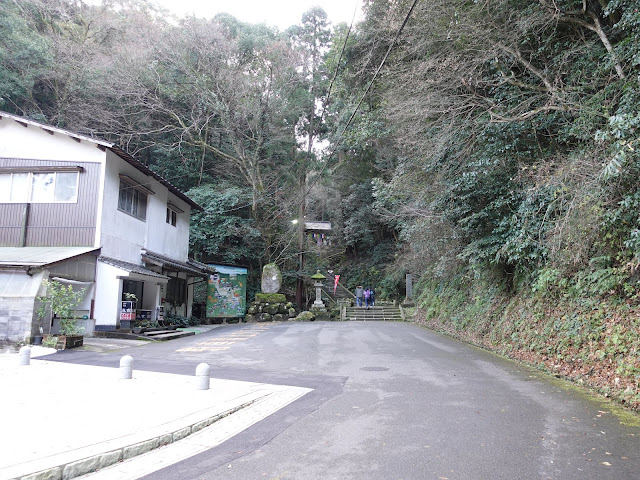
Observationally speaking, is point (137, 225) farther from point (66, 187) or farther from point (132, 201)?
point (66, 187)

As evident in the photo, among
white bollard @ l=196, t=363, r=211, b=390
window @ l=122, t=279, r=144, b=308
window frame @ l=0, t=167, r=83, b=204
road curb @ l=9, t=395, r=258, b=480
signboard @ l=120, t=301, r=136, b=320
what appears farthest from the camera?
window @ l=122, t=279, r=144, b=308

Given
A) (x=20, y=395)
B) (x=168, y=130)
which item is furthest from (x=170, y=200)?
(x=20, y=395)

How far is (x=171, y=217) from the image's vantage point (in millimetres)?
21703

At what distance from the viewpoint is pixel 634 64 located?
705 cm

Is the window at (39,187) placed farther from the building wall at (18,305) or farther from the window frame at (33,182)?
the building wall at (18,305)

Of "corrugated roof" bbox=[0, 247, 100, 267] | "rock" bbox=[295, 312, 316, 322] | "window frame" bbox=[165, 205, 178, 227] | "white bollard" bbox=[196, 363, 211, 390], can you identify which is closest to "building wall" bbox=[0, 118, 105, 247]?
"corrugated roof" bbox=[0, 247, 100, 267]

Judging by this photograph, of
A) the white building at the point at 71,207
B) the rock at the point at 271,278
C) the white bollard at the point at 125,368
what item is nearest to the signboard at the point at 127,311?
the white building at the point at 71,207

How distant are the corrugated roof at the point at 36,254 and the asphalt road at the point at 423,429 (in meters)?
5.62

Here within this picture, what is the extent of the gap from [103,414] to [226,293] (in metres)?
19.2

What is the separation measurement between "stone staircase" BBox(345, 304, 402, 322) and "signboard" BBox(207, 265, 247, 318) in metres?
7.26

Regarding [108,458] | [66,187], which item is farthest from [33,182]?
[108,458]

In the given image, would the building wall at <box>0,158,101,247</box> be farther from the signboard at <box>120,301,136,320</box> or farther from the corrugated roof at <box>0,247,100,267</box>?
the signboard at <box>120,301,136,320</box>

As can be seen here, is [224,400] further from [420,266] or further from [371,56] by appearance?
[420,266]

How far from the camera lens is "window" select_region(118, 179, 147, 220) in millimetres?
16719
